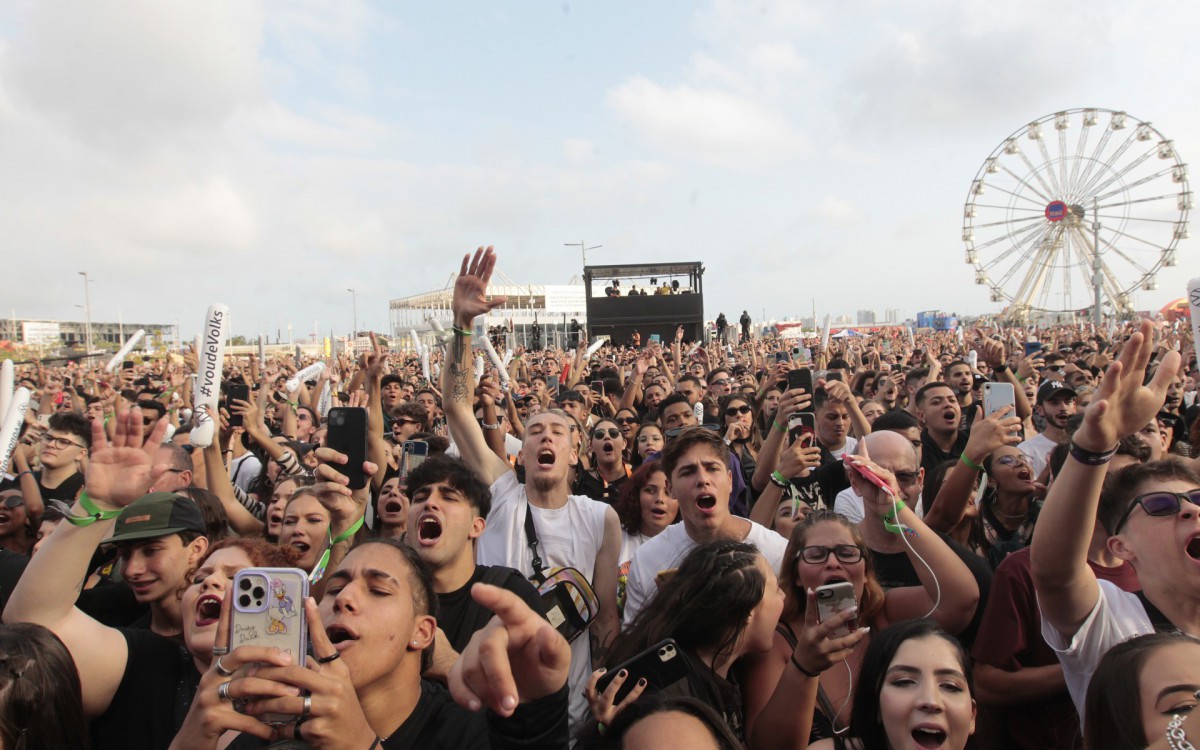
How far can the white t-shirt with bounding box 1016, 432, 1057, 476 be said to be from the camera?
5.16 m


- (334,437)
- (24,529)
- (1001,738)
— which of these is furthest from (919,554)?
(24,529)

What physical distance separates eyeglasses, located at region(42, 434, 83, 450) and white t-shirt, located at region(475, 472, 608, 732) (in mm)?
3379

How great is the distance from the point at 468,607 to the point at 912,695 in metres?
1.58

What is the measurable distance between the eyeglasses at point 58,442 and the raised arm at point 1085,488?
5762mm

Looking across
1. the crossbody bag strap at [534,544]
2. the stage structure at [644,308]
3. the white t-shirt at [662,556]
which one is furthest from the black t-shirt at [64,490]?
the stage structure at [644,308]

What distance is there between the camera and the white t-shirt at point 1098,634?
222 centimetres

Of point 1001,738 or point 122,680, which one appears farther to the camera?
point 1001,738

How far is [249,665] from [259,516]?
3.50m

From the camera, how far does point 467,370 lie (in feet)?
13.9

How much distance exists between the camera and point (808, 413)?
4.34 meters

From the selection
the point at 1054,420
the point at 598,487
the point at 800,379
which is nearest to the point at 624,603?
the point at 598,487

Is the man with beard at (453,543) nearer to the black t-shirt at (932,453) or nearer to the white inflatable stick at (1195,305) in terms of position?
the white inflatable stick at (1195,305)

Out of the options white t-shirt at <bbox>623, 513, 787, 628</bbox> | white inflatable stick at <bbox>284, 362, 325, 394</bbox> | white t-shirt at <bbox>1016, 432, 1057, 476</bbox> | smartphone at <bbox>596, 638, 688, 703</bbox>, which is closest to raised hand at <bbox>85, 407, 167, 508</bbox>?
smartphone at <bbox>596, 638, 688, 703</bbox>

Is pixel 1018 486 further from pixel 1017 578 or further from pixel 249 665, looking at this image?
pixel 249 665
